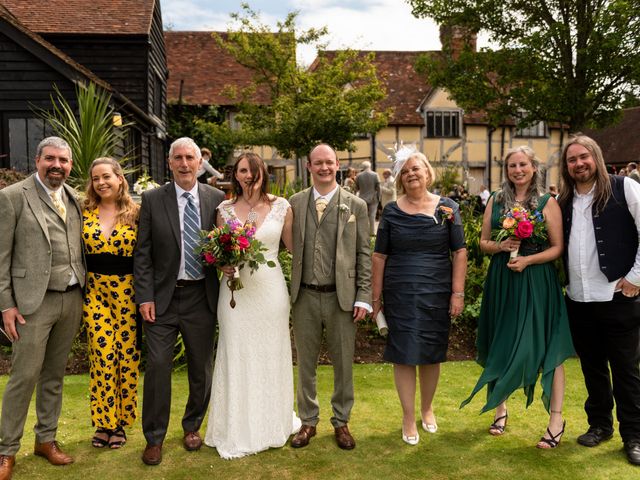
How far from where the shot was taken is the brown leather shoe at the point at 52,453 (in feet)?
13.9

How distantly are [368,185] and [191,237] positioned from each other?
1024 centimetres

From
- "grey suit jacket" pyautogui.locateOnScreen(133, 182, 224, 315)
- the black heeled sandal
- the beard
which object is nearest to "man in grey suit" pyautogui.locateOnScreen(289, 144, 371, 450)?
"grey suit jacket" pyautogui.locateOnScreen(133, 182, 224, 315)

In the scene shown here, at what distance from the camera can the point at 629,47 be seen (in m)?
15.5

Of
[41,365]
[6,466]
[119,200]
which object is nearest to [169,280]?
[119,200]

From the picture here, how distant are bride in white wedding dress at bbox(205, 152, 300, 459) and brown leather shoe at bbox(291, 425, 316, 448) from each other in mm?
97

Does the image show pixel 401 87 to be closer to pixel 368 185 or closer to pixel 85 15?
pixel 85 15

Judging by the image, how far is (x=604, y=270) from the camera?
4.24 metres

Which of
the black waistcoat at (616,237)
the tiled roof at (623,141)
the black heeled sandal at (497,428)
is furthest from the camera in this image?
the tiled roof at (623,141)

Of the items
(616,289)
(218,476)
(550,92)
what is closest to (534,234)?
(616,289)

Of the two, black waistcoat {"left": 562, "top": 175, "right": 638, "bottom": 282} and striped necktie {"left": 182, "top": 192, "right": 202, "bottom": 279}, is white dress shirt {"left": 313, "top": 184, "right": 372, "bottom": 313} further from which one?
black waistcoat {"left": 562, "top": 175, "right": 638, "bottom": 282}

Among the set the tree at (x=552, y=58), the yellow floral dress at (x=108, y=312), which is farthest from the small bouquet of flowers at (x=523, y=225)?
the tree at (x=552, y=58)

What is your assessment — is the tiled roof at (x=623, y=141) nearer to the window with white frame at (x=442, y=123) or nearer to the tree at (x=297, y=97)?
the window with white frame at (x=442, y=123)

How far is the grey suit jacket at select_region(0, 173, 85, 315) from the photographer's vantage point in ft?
12.9

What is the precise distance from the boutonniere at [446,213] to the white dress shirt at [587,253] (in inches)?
34.2
